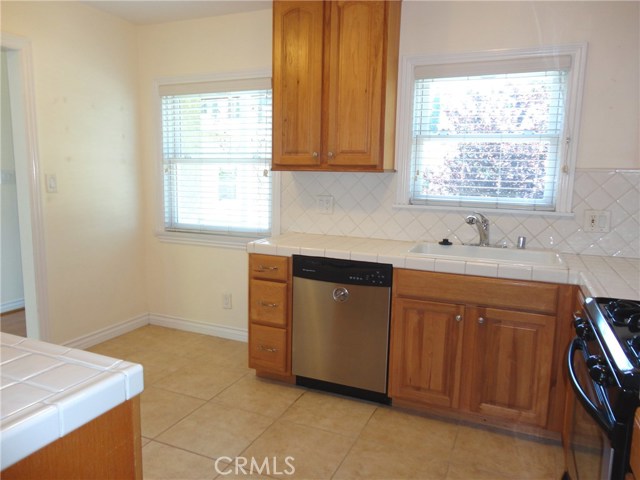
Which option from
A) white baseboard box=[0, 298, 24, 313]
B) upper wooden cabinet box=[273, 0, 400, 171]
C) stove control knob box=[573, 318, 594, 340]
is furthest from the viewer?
white baseboard box=[0, 298, 24, 313]

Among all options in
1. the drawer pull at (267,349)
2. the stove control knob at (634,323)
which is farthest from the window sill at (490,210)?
the stove control knob at (634,323)

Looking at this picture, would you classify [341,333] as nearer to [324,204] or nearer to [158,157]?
[324,204]

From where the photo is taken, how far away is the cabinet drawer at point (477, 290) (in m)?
2.14

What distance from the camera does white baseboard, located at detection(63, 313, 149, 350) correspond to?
329cm

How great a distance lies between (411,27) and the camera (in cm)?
278

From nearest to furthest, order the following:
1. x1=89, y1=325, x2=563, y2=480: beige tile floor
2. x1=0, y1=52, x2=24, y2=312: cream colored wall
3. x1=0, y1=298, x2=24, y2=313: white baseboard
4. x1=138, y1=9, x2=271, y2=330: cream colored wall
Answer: x1=89, y1=325, x2=563, y2=480: beige tile floor → x1=138, y1=9, x2=271, y2=330: cream colored wall → x1=0, y1=52, x2=24, y2=312: cream colored wall → x1=0, y1=298, x2=24, y2=313: white baseboard

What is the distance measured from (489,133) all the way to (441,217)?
22.3 inches

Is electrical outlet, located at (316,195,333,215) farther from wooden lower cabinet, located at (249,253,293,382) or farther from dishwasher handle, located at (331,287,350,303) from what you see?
dishwasher handle, located at (331,287,350,303)

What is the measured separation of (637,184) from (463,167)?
2.97 ft

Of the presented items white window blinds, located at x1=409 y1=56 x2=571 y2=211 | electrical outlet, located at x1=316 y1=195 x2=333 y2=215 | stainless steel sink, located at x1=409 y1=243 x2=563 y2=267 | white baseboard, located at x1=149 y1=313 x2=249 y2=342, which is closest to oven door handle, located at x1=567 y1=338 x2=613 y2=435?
stainless steel sink, located at x1=409 y1=243 x2=563 y2=267

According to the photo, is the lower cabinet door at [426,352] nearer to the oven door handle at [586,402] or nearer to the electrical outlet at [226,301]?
the oven door handle at [586,402]

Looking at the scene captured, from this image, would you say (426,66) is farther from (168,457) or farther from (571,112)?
(168,457)

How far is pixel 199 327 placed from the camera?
146 inches

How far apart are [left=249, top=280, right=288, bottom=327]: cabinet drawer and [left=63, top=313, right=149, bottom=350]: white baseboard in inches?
55.3
